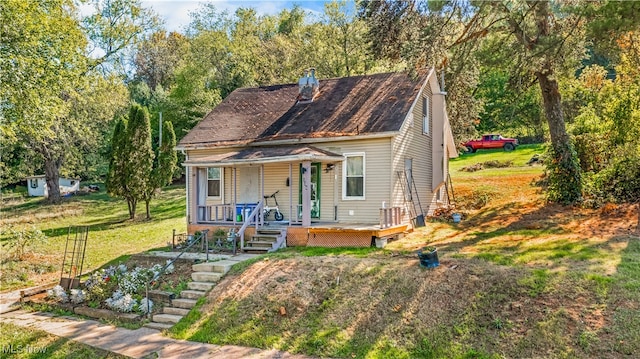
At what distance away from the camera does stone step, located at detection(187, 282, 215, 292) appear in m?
9.72

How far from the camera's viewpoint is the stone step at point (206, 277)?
10.0 meters

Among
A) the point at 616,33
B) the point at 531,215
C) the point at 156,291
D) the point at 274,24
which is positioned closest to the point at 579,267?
the point at 616,33

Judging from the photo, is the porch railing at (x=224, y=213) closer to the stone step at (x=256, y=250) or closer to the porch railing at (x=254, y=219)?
the porch railing at (x=254, y=219)

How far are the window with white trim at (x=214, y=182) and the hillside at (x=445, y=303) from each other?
6.15m

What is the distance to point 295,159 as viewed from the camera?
12.9 meters

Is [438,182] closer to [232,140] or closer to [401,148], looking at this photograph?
[401,148]

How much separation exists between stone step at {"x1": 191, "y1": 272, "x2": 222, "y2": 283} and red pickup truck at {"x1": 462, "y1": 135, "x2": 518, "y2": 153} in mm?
30551

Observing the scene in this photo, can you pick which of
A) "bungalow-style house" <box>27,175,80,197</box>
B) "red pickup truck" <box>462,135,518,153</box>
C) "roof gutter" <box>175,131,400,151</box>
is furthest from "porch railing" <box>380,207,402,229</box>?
"bungalow-style house" <box>27,175,80,197</box>

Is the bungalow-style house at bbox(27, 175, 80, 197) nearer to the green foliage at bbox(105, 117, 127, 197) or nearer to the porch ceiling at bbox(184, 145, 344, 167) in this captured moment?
the green foliage at bbox(105, 117, 127, 197)

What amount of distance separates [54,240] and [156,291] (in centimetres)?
1158

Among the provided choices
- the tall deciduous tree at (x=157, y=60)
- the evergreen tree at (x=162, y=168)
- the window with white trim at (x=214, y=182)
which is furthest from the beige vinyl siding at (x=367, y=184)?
the tall deciduous tree at (x=157, y=60)

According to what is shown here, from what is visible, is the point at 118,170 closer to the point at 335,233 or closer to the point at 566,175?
the point at 335,233

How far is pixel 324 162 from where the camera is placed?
14.4 meters

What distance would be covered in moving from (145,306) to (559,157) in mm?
13954
